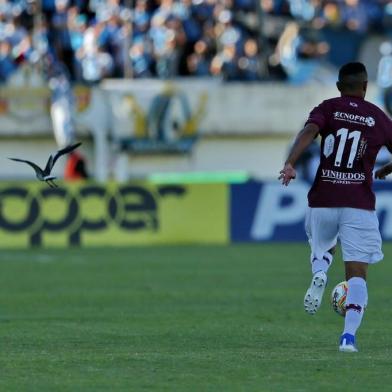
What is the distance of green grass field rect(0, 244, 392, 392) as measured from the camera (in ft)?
27.9

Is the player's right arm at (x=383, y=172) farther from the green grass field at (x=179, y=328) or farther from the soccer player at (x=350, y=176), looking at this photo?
the green grass field at (x=179, y=328)

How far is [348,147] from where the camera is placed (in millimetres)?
9938

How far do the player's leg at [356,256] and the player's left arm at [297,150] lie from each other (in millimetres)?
673

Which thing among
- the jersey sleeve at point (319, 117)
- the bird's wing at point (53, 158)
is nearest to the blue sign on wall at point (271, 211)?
the bird's wing at point (53, 158)

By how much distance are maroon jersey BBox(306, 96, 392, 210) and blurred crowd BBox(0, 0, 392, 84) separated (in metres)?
17.8

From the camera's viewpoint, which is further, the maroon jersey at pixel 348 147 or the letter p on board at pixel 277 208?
the letter p on board at pixel 277 208

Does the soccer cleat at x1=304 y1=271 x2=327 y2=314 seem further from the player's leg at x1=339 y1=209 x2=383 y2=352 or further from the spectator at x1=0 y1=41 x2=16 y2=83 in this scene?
the spectator at x1=0 y1=41 x2=16 y2=83

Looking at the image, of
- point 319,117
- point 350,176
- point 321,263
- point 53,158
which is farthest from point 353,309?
point 53,158

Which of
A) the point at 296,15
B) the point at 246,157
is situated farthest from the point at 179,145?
the point at 296,15

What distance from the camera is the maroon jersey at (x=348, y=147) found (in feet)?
32.6

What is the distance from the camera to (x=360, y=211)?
10.0 metres

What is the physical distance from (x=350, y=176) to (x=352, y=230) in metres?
0.40

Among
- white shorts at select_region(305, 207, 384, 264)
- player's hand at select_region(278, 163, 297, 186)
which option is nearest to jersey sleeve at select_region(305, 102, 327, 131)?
player's hand at select_region(278, 163, 297, 186)

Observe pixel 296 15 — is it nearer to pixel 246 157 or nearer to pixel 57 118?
pixel 246 157
